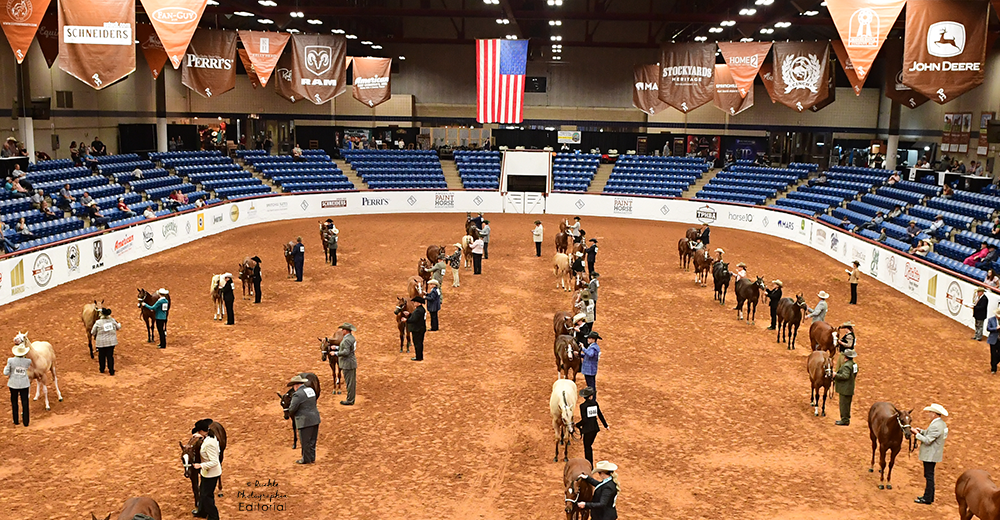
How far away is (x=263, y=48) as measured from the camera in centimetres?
3133

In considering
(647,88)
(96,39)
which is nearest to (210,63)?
(96,39)

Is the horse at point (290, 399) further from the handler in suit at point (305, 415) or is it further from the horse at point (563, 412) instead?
the horse at point (563, 412)

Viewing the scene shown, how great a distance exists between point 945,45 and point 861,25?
258cm

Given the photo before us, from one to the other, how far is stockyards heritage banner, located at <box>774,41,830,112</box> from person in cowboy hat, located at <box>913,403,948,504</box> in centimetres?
2355

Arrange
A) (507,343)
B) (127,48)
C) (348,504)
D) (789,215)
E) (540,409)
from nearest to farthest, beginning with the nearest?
(348,504) < (540,409) < (507,343) < (127,48) < (789,215)

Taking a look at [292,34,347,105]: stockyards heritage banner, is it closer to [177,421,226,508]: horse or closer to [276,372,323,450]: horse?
[276,372,323,450]: horse

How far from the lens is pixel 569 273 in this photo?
2478 cm

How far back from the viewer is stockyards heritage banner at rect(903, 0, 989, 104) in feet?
73.5

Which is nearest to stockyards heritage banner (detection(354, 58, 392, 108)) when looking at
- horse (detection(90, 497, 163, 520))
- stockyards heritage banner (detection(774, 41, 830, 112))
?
stockyards heritage banner (detection(774, 41, 830, 112))

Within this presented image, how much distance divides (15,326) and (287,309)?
659 centimetres

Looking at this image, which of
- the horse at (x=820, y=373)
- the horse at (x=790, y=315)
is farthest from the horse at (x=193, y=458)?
the horse at (x=790, y=315)

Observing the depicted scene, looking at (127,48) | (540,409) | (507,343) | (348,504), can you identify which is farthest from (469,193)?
(348,504)

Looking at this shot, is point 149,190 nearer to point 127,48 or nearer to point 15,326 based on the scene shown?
point 127,48

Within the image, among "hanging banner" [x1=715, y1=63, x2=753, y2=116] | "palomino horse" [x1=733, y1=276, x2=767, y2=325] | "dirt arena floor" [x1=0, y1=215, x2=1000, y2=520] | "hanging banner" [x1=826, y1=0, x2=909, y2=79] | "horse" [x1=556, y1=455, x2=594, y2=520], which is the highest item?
"hanging banner" [x1=826, y1=0, x2=909, y2=79]
